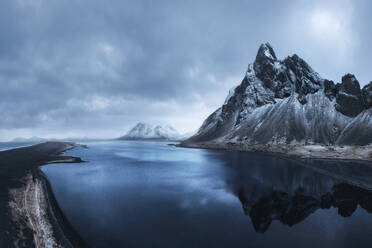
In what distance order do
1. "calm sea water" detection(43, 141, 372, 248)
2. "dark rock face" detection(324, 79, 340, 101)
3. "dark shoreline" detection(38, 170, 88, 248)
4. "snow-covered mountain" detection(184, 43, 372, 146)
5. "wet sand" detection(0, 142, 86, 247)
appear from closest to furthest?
"wet sand" detection(0, 142, 86, 247)
"dark shoreline" detection(38, 170, 88, 248)
"calm sea water" detection(43, 141, 372, 248)
"snow-covered mountain" detection(184, 43, 372, 146)
"dark rock face" detection(324, 79, 340, 101)

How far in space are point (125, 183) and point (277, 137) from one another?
116m

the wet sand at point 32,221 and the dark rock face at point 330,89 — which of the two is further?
the dark rock face at point 330,89

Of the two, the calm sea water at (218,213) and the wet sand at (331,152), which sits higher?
the wet sand at (331,152)

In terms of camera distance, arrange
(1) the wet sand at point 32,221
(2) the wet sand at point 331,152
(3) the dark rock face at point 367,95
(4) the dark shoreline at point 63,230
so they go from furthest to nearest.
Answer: (3) the dark rock face at point 367,95
(2) the wet sand at point 331,152
(4) the dark shoreline at point 63,230
(1) the wet sand at point 32,221

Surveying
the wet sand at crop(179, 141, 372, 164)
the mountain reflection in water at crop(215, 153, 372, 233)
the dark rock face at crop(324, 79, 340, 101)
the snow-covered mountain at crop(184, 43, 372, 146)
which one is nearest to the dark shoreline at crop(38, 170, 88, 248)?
the mountain reflection in water at crop(215, 153, 372, 233)

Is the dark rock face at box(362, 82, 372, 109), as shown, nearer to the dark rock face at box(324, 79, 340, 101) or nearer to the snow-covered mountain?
the snow-covered mountain

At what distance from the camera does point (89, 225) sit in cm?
2123

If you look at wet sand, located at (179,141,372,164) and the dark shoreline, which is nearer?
the dark shoreline

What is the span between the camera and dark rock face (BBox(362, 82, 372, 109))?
4560 inches

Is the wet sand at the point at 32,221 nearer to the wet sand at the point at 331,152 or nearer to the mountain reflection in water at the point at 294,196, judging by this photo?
the mountain reflection in water at the point at 294,196

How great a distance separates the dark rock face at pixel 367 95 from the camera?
115812 millimetres

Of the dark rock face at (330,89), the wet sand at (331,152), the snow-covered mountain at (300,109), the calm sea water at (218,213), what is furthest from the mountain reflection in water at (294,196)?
the dark rock face at (330,89)

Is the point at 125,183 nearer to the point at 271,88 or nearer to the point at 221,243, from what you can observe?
the point at 221,243

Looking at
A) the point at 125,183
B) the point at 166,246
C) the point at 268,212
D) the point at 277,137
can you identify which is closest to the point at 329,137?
the point at 277,137
